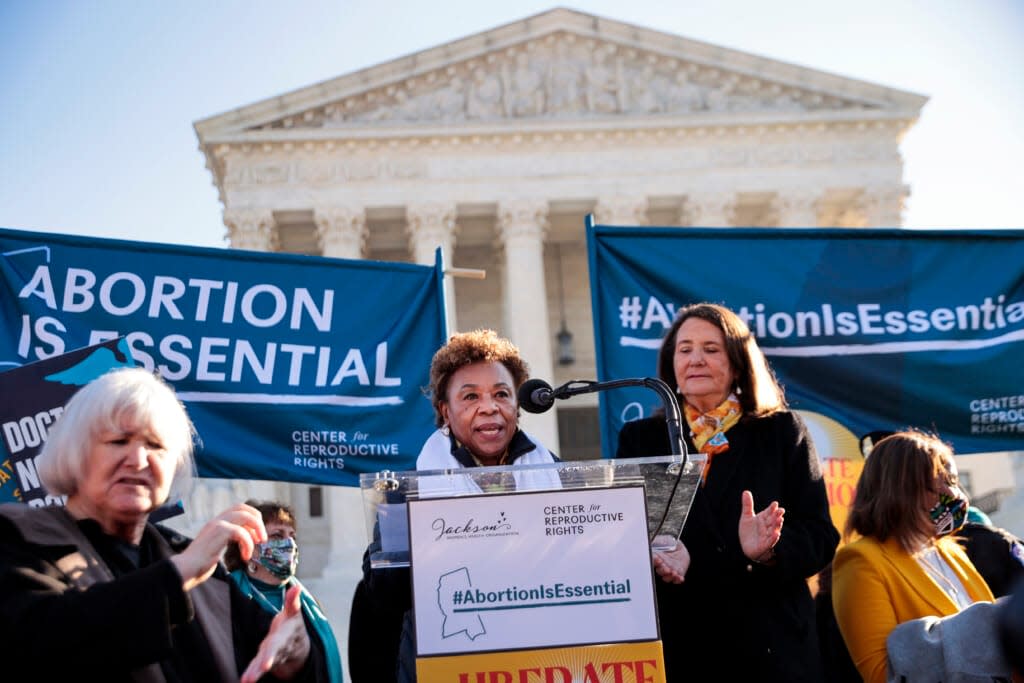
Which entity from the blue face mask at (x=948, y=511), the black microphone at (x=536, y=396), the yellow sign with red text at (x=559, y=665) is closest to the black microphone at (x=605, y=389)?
the black microphone at (x=536, y=396)

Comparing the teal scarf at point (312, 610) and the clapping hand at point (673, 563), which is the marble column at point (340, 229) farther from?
the clapping hand at point (673, 563)

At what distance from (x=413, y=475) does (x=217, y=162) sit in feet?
93.7

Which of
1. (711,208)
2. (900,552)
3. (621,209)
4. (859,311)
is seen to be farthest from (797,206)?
(900,552)

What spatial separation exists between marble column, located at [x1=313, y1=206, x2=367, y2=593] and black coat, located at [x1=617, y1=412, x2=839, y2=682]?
18.9 m

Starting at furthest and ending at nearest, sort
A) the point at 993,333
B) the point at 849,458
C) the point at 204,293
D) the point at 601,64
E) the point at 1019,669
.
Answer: the point at 601,64, the point at 849,458, the point at 993,333, the point at 204,293, the point at 1019,669

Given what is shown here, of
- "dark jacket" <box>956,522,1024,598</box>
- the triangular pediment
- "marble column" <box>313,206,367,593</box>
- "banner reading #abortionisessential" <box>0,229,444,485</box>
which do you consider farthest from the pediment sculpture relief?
"dark jacket" <box>956,522,1024,598</box>

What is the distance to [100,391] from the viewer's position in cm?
300

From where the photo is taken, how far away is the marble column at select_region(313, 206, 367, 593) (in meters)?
26.0

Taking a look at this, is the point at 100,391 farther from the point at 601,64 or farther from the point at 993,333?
the point at 601,64

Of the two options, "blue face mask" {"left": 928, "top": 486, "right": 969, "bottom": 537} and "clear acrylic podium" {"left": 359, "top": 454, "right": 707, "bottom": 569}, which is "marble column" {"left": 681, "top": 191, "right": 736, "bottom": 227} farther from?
"clear acrylic podium" {"left": 359, "top": 454, "right": 707, "bottom": 569}

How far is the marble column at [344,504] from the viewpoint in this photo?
85.4 feet

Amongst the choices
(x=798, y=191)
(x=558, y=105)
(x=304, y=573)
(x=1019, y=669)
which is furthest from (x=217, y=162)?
(x=1019, y=669)

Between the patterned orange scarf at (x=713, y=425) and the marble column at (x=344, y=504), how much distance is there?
18.8 meters

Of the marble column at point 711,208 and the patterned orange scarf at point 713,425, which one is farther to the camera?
the marble column at point 711,208
